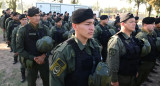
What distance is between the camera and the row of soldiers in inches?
69.3

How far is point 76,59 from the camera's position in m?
1.76

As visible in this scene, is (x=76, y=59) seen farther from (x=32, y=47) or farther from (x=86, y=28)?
(x=32, y=47)

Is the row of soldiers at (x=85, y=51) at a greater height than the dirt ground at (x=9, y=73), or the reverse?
the row of soldiers at (x=85, y=51)

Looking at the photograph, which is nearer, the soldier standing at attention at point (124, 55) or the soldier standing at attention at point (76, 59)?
the soldier standing at attention at point (76, 59)

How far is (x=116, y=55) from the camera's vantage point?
8.73ft

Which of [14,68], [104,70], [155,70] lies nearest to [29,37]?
[104,70]

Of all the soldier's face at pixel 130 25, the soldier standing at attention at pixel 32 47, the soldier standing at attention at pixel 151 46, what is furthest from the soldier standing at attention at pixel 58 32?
the soldier's face at pixel 130 25

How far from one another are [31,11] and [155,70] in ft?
19.5

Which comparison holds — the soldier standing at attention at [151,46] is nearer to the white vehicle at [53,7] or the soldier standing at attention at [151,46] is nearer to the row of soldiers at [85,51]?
the row of soldiers at [85,51]

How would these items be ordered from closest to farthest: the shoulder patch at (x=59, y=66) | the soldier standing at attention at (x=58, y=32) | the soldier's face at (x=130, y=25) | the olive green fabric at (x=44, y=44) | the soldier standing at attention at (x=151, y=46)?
the shoulder patch at (x=59, y=66) → the soldier's face at (x=130, y=25) → the olive green fabric at (x=44, y=44) → the soldier standing at attention at (x=151, y=46) → the soldier standing at attention at (x=58, y=32)

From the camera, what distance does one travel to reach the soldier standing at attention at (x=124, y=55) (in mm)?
2707

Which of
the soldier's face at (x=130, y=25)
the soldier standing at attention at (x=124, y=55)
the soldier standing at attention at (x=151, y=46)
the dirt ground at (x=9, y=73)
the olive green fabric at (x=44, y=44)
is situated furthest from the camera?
the dirt ground at (x=9, y=73)

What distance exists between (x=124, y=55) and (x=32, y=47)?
2.16 m

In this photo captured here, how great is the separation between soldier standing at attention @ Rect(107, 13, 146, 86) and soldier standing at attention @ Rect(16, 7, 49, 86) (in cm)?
167
